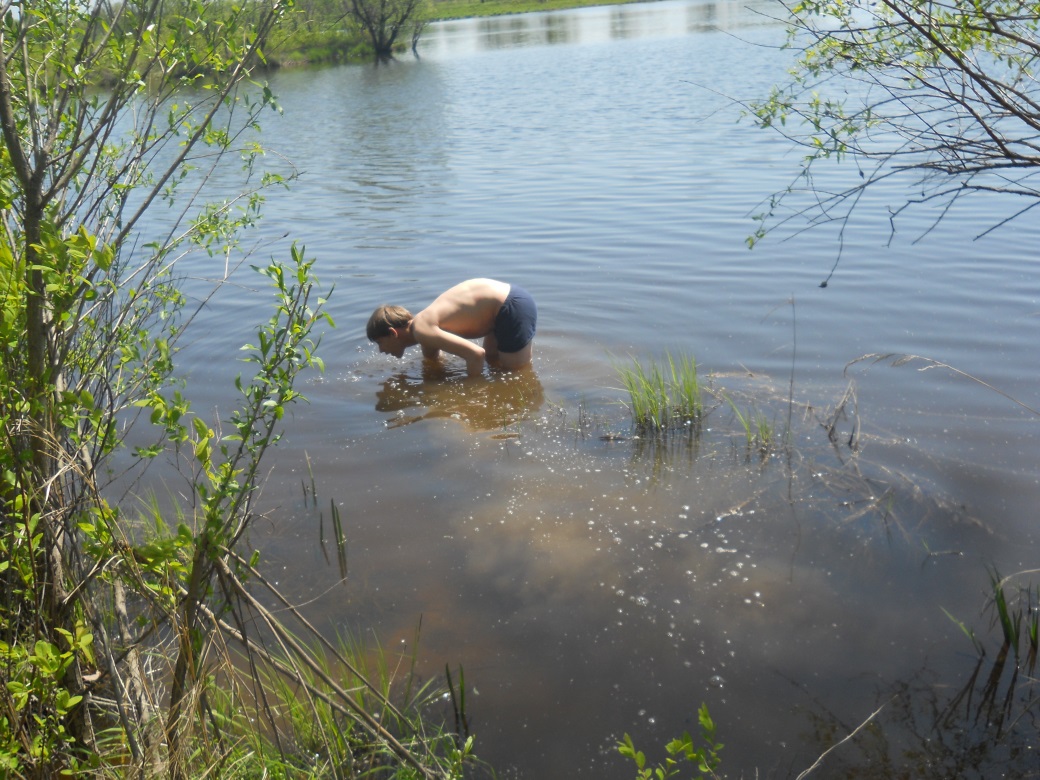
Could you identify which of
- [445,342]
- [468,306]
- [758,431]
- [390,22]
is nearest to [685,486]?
[758,431]

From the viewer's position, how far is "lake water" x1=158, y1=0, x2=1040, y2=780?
364cm

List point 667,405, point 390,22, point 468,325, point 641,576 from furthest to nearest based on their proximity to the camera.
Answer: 1. point 390,22
2. point 468,325
3. point 667,405
4. point 641,576

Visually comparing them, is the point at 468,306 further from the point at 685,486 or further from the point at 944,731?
the point at 944,731

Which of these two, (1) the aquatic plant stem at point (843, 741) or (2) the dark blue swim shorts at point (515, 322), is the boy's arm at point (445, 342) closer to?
(2) the dark blue swim shorts at point (515, 322)

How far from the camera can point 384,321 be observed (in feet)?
22.9

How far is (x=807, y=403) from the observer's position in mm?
6340

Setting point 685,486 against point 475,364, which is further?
point 475,364

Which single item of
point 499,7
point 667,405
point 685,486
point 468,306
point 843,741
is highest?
point 499,7

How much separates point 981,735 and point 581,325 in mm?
5636

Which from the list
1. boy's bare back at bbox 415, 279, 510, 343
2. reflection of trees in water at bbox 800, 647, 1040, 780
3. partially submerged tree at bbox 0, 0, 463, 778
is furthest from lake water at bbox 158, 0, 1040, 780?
partially submerged tree at bbox 0, 0, 463, 778

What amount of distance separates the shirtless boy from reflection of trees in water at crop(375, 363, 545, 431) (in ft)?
0.53

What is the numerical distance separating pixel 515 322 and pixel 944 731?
4670 millimetres

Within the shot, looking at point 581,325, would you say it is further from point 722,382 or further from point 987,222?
point 987,222

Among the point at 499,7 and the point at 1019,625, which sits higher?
the point at 499,7
